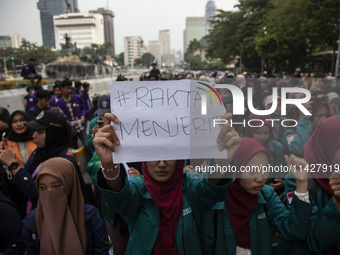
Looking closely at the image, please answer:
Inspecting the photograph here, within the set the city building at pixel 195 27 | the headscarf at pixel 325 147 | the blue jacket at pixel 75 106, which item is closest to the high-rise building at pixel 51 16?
the blue jacket at pixel 75 106

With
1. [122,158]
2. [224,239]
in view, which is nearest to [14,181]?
[122,158]

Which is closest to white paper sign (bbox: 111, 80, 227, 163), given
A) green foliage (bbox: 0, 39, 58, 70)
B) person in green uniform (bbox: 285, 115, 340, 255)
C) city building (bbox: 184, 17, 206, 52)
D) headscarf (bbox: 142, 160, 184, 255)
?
headscarf (bbox: 142, 160, 184, 255)

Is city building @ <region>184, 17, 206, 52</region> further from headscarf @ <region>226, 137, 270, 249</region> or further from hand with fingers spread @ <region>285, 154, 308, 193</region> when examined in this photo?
hand with fingers spread @ <region>285, 154, 308, 193</region>

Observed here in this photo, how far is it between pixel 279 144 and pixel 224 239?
1.25m

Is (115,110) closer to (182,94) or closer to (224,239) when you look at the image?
(182,94)

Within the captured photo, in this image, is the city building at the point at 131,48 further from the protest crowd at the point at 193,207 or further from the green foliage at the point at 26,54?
the protest crowd at the point at 193,207

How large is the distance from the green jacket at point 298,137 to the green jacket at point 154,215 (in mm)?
1073

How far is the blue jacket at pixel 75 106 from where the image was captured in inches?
234

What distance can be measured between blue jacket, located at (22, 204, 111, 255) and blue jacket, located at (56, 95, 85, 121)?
4.37m

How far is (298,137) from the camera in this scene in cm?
244

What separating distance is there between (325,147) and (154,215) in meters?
1.16

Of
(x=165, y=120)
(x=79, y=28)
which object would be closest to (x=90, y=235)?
(x=165, y=120)

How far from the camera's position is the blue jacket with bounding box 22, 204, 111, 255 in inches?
72.1

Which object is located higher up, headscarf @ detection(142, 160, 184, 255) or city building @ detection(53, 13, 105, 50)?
city building @ detection(53, 13, 105, 50)
